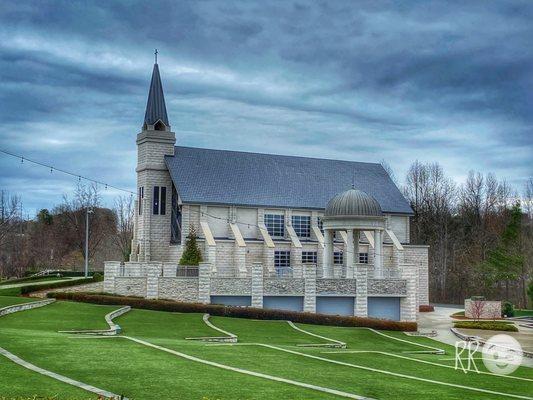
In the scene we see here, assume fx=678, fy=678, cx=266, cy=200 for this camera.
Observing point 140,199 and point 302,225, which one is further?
point 302,225

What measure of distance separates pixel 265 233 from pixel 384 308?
11.5 metres

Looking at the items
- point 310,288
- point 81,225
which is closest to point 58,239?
point 81,225

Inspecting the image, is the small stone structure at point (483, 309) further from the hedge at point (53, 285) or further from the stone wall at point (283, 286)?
the hedge at point (53, 285)

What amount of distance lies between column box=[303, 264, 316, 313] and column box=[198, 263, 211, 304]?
6861mm

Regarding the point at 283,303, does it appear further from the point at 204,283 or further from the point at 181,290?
the point at 181,290

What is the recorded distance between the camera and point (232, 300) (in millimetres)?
45125

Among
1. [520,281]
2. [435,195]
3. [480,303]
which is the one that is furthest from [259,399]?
[435,195]

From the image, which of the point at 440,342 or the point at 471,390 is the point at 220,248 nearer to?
the point at 440,342

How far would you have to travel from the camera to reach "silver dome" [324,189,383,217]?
51.0 meters

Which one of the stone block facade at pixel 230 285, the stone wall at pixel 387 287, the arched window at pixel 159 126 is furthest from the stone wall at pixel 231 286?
the arched window at pixel 159 126

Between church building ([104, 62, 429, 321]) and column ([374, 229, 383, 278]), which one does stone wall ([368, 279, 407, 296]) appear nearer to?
church building ([104, 62, 429, 321])

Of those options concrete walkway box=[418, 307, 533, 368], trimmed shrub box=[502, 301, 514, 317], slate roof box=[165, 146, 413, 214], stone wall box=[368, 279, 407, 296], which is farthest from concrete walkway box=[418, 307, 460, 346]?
slate roof box=[165, 146, 413, 214]

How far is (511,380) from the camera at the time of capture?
74.0 feet

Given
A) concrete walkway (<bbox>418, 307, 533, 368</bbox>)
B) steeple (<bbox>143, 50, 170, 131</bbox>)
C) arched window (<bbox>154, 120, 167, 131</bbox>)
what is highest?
steeple (<bbox>143, 50, 170, 131</bbox>)
